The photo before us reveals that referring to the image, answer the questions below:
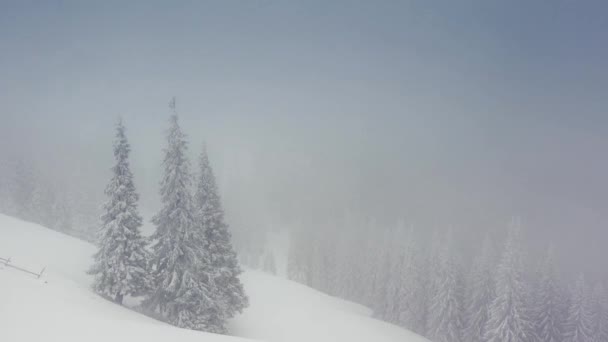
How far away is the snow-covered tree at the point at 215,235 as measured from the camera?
21.9 m

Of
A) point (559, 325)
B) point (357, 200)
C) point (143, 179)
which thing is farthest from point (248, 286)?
point (357, 200)

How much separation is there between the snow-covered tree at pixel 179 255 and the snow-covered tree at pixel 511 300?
32.0m

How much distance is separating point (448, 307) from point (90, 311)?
144 ft

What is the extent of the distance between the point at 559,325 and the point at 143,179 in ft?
441

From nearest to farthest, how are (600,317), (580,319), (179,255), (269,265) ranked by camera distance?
1. (179,255)
2. (580,319)
3. (600,317)
4. (269,265)

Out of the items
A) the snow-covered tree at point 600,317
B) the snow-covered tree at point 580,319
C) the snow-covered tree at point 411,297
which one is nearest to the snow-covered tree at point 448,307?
the snow-covered tree at point 411,297

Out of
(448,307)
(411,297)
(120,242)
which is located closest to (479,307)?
(448,307)

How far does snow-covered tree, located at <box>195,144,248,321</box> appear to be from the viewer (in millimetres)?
21875

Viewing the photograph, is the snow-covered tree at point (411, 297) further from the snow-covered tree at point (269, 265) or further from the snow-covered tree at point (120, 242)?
the snow-covered tree at point (120, 242)

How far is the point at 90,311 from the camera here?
1470 cm

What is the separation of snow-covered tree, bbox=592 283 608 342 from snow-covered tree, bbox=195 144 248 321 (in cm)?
5047

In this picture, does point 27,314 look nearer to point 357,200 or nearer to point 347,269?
point 347,269

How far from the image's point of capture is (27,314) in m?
12.6

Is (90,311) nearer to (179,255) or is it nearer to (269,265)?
(179,255)
